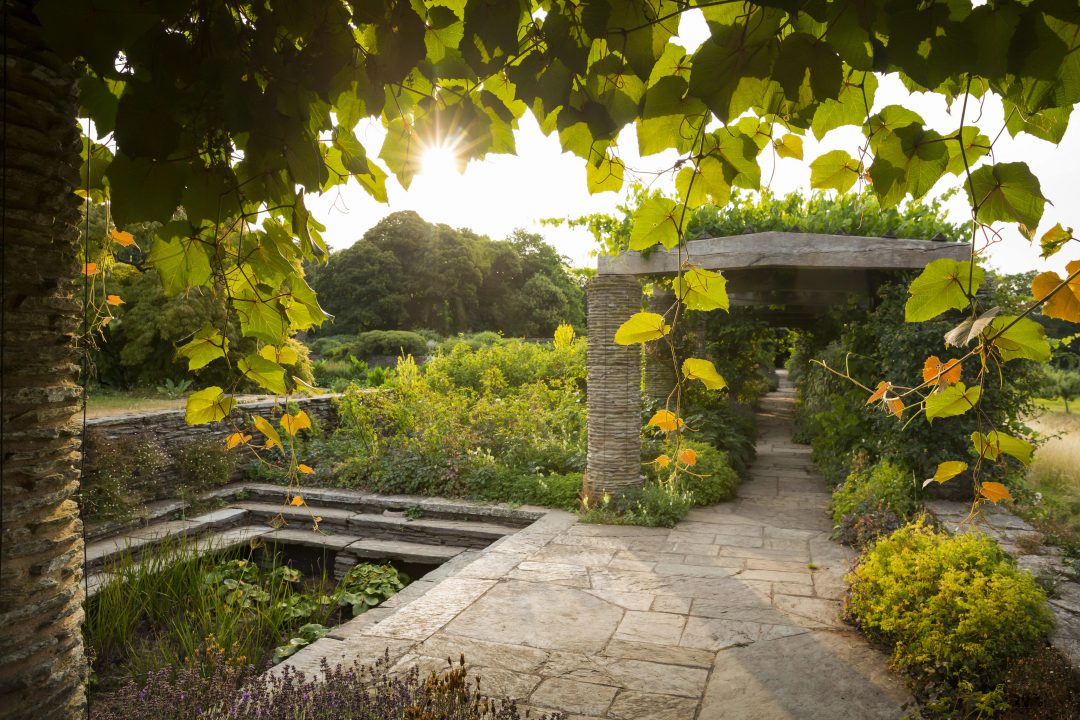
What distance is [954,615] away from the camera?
10.3 ft

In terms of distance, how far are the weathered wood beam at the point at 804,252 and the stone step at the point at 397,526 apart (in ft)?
9.36

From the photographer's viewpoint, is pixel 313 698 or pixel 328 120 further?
pixel 313 698

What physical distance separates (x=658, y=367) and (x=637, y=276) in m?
2.92

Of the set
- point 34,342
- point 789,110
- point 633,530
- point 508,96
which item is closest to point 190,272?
point 34,342

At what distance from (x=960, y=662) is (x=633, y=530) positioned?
313 centimetres

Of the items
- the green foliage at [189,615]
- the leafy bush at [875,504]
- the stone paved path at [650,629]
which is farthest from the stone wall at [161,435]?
the leafy bush at [875,504]

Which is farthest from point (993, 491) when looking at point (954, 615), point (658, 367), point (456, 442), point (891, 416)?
point (658, 367)

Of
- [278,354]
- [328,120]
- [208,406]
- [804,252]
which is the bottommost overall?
[208,406]

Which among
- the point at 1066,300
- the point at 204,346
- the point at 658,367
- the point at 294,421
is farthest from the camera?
the point at 658,367

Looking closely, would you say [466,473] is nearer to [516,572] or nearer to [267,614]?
[516,572]

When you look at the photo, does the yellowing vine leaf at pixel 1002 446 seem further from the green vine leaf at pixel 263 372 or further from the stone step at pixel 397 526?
the stone step at pixel 397 526

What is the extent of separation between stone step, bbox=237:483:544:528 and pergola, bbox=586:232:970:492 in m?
0.87

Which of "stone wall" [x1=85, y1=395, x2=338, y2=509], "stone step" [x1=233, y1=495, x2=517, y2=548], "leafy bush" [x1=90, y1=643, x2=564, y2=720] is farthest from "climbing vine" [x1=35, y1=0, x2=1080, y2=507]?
"stone wall" [x1=85, y1=395, x2=338, y2=509]

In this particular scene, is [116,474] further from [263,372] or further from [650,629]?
[263,372]
